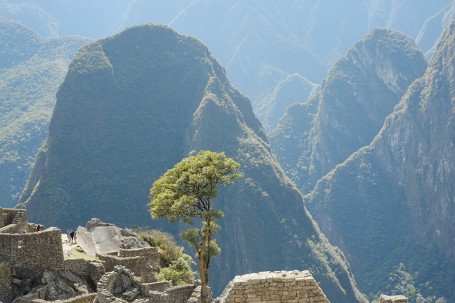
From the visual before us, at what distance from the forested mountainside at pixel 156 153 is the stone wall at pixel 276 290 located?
391 feet

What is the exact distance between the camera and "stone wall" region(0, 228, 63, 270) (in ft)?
75.2

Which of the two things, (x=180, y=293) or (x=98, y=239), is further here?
(x=98, y=239)

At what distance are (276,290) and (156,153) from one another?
160421mm

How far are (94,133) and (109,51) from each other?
34.1 m

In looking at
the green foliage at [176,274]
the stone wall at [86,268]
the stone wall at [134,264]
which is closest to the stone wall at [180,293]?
the stone wall at [134,264]

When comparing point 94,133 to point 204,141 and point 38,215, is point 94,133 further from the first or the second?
point 38,215

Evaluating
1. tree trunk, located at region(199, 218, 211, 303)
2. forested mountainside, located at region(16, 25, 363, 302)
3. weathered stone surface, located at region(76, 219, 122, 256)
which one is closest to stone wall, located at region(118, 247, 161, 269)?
weathered stone surface, located at region(76, 219, 122, 256)

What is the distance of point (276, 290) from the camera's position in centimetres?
1123

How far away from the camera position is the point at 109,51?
Result: 621ft

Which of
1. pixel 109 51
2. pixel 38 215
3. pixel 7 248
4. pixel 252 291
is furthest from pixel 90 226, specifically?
pixel 109 51

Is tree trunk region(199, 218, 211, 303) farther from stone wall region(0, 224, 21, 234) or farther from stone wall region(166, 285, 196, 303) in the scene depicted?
stone wall region(0, 224, 21, 234)

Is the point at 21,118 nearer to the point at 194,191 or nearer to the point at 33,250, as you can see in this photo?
the point at 33,250

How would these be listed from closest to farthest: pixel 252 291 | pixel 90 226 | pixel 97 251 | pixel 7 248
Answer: pixel 252 291 → pixel 7 248 → pixel 97 251 → pixel 90 226

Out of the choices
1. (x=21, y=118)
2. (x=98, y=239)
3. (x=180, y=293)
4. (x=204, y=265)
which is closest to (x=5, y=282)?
(x=180, y=293)
